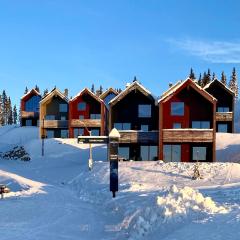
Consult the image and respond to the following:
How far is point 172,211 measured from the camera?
13.1 meters

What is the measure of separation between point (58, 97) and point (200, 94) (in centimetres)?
2512

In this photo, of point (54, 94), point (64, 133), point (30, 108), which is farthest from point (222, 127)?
point (30, 108)

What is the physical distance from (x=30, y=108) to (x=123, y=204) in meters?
52.6

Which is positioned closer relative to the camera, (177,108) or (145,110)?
(177,108)

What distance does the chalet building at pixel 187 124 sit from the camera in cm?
3881


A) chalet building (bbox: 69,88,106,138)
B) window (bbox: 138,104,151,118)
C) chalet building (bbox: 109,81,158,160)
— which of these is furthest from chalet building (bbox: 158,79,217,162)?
chalet building (bbox: 69,88,106,138)

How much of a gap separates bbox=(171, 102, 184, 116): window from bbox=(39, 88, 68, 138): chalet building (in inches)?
844

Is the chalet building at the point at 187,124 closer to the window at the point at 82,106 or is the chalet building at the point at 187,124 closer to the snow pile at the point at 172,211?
the window at the point at 82,106

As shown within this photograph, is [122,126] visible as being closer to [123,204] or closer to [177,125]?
[177,125]

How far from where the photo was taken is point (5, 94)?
12444 centimetres

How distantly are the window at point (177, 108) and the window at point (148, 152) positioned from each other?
3.66 meters

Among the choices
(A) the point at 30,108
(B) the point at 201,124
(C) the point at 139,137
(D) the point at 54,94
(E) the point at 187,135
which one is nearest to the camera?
(E) the point at 187,135

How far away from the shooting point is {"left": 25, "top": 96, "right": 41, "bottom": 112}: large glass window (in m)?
68.4

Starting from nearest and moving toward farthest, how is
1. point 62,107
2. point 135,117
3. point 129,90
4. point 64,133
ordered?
point 129,90 < point 135,117 < point 64,133 < point 62,107
